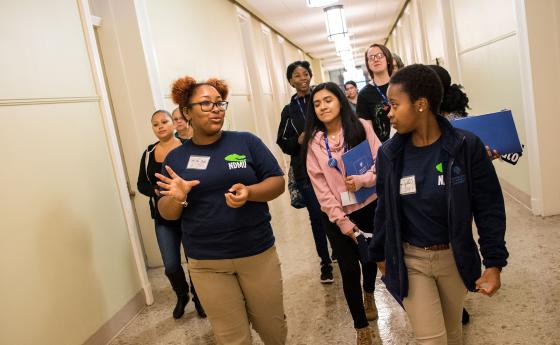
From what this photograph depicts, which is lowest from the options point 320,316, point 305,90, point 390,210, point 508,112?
point 320,316

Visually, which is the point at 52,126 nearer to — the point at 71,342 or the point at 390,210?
Result: the point at 71,342

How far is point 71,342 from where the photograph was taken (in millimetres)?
2916

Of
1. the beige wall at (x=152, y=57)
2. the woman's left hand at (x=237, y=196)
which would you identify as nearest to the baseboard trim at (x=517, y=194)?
the woman's left hand at (x=237, y=196)

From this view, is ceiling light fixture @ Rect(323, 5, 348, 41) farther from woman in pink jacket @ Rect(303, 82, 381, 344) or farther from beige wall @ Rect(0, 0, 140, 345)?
woman in pink jacket @ Rect(303, 82, 381, 344)

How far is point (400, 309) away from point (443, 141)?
1757mm

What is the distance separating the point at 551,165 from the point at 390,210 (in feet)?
10.3

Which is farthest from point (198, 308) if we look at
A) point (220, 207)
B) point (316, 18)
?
point (316, 18)

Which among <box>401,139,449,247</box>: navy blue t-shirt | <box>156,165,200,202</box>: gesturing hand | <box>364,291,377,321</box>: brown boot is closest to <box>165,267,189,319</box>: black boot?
<box>364,291,377,321</box>: brown boot

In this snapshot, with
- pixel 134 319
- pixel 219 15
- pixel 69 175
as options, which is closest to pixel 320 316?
pixel 134 319

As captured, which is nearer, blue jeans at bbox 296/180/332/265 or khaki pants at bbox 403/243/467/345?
khaki pants at bbox 403/243/467/345

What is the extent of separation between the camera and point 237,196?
1925 mm

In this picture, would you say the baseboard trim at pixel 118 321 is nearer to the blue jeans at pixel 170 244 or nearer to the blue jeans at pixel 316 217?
the blue jeans at pixel 170 244

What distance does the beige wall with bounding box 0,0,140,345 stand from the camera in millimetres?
2562

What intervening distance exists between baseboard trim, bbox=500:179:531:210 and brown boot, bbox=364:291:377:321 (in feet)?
8.16
